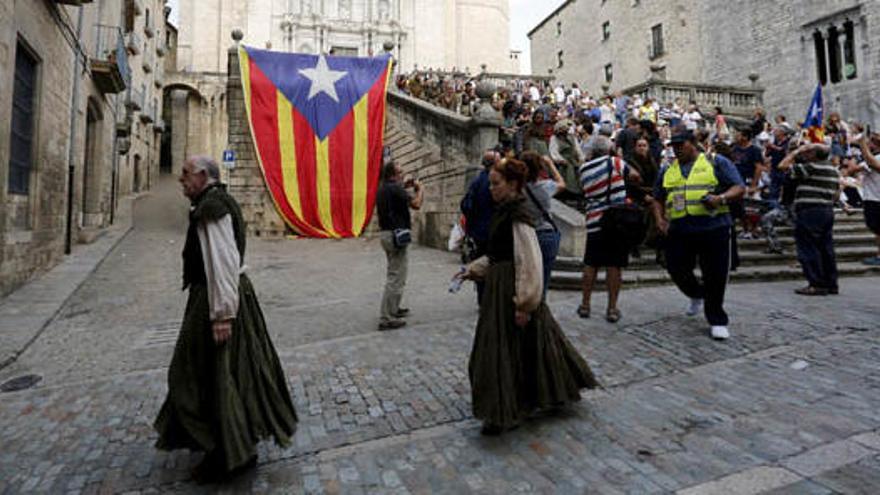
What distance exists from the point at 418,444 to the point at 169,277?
745 centimetres

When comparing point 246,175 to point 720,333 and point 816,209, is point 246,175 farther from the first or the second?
point 816,209

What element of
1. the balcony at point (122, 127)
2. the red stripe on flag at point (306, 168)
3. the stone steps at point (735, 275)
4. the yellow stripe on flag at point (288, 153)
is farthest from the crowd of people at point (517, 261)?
the balcony at point (122, 127)

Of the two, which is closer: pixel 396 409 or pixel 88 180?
pixel 396 409

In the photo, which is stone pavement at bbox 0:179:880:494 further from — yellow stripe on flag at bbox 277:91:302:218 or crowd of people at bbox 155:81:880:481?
yellow stripe on flag at bbox 277:91:302:218

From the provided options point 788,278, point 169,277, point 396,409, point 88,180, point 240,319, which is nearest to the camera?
point 240,319

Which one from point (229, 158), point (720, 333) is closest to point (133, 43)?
point (229, 158)

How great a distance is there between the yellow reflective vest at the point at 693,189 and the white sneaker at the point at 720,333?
1047mm

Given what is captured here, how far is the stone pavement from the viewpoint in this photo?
244 centimetres

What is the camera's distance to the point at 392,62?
14.9 meters

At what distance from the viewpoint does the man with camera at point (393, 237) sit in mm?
5180

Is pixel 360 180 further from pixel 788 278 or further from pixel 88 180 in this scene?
pixel 788 278

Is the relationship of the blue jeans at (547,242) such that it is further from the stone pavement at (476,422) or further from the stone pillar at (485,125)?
the stone pillar at (485,125)

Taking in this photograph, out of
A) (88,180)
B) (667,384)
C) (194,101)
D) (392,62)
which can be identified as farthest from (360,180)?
(194,101)

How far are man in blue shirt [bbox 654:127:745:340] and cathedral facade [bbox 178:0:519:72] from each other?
1364 inches
